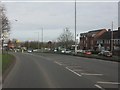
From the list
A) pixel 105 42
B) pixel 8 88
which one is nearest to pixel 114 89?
pixel 8 88

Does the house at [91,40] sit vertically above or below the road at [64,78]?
above

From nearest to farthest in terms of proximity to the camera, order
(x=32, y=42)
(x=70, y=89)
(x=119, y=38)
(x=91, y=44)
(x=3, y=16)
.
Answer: (x=70, y=89) < (x=3, y=16) < (x=119, y=38) < (x=91, y=44) < (x=32, y=42)

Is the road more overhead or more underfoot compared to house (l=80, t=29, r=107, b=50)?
more underfoot

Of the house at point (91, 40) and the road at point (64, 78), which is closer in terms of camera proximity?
the road at point (64, 78)

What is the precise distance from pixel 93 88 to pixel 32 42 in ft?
612

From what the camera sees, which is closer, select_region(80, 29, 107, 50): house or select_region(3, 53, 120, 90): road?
select_region(3, 53, 120, 90): road

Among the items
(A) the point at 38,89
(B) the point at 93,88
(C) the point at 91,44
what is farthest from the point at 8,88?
(C) the point at 91,44

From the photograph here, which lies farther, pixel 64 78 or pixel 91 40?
pixel 91 40

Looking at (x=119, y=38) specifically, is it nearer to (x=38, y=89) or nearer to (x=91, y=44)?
(x=91, y=44)

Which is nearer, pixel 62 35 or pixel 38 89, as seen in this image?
pixel 38 89

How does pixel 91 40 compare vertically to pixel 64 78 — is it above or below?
above

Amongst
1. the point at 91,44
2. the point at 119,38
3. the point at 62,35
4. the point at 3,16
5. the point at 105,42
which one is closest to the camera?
the point at 3,16

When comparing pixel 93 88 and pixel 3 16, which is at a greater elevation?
pixel 3 16

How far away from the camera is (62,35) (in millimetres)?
131250
